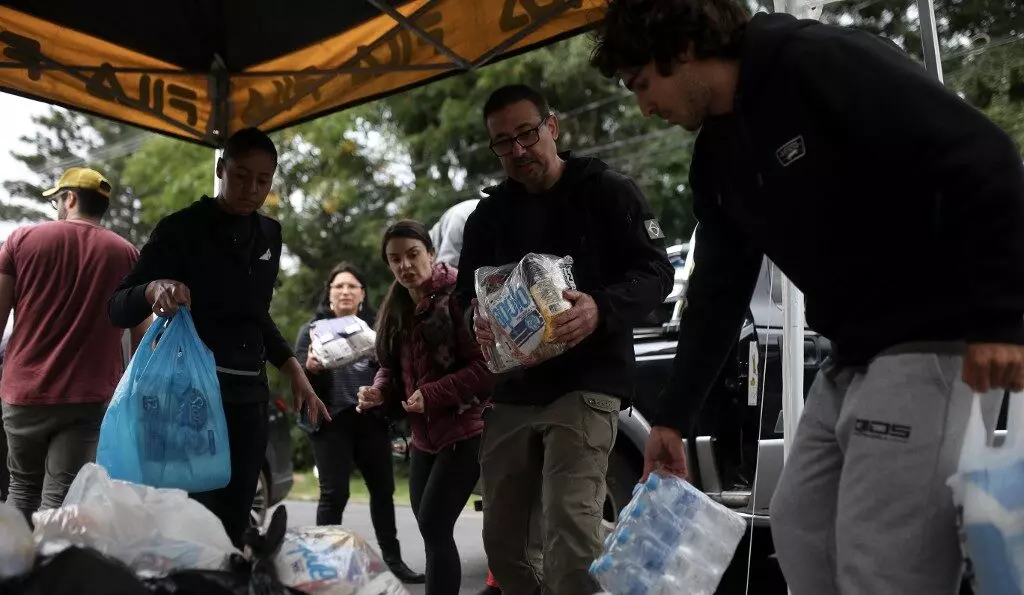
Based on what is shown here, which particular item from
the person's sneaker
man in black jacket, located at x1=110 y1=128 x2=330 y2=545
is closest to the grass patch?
the person's sneaker

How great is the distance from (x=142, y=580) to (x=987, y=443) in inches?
80.1

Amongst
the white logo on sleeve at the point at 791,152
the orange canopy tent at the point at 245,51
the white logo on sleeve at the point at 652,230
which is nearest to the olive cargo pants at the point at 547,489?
the white logo on sleeve at the point at 652,230

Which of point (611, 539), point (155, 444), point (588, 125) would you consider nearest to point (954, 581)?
point (611, 539)

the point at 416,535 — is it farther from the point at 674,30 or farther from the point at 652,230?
the point at 674,30

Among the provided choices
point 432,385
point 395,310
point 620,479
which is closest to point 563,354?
point 432,385

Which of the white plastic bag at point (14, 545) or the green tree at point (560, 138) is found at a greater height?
the green tree at point (560, 138)

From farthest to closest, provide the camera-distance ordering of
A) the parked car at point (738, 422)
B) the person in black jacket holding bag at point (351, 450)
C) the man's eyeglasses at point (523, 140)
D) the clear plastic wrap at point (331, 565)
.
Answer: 1. the person in black jacket holding bag at point (351, 450)
2. the parked car at point (738, 422)
3. the man's eyeglasses at point (523, 140)
4. the clear plastic wrap at point (331, 565)

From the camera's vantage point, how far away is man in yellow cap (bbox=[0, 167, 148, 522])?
15.7ft

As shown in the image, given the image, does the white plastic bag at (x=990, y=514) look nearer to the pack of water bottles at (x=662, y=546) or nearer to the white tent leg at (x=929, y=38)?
the pack of water bottles at (x=662, y=546)

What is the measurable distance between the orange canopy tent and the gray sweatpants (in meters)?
2.59

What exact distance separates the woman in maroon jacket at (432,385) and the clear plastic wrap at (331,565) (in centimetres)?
161

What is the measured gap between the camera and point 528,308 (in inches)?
127

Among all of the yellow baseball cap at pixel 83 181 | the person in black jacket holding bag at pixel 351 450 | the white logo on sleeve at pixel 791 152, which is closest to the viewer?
the white logo on sleeve at pixel 791 152

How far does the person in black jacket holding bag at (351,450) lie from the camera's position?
19.9ft
